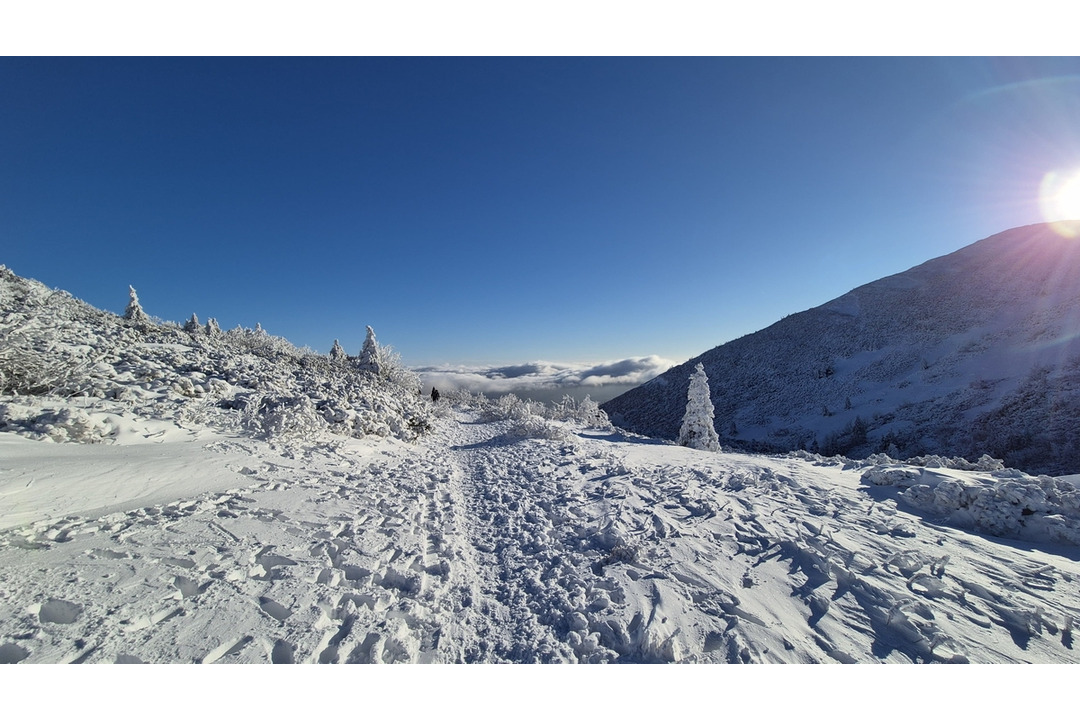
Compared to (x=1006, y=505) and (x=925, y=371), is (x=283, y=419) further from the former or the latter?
(x=925, y=371)

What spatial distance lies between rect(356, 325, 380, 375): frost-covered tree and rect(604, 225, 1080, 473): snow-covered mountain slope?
109 ft

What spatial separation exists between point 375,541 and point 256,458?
4.35 meters

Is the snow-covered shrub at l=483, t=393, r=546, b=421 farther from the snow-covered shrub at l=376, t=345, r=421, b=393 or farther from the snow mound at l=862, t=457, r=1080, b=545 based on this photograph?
the snow mound at l=862, t=457, r=1080, b=545

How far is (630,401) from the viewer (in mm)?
60656

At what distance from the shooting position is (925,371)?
35.5 metres

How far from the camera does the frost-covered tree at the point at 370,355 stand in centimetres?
2838

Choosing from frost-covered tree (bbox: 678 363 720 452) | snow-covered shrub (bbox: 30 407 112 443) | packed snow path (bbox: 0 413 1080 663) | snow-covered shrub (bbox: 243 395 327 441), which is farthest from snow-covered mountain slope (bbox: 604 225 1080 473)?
snow-covered shrub (bbox: 30 407 112 443)

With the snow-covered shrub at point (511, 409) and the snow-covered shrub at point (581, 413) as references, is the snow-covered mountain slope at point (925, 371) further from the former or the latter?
the snow-covered shrub at point (511, 409)

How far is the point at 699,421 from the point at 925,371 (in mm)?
31979

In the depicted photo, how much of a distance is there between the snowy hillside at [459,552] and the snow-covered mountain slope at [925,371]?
19818 mm

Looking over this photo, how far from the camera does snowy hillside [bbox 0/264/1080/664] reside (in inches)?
140

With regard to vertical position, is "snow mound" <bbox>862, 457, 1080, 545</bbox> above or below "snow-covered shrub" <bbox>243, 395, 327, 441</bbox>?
below

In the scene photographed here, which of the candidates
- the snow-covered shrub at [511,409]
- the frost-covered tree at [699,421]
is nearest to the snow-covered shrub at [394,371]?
the snow-covered shrub at [511,409]

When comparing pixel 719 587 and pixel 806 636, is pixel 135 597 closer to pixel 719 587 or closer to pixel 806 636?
pixel 719 587
